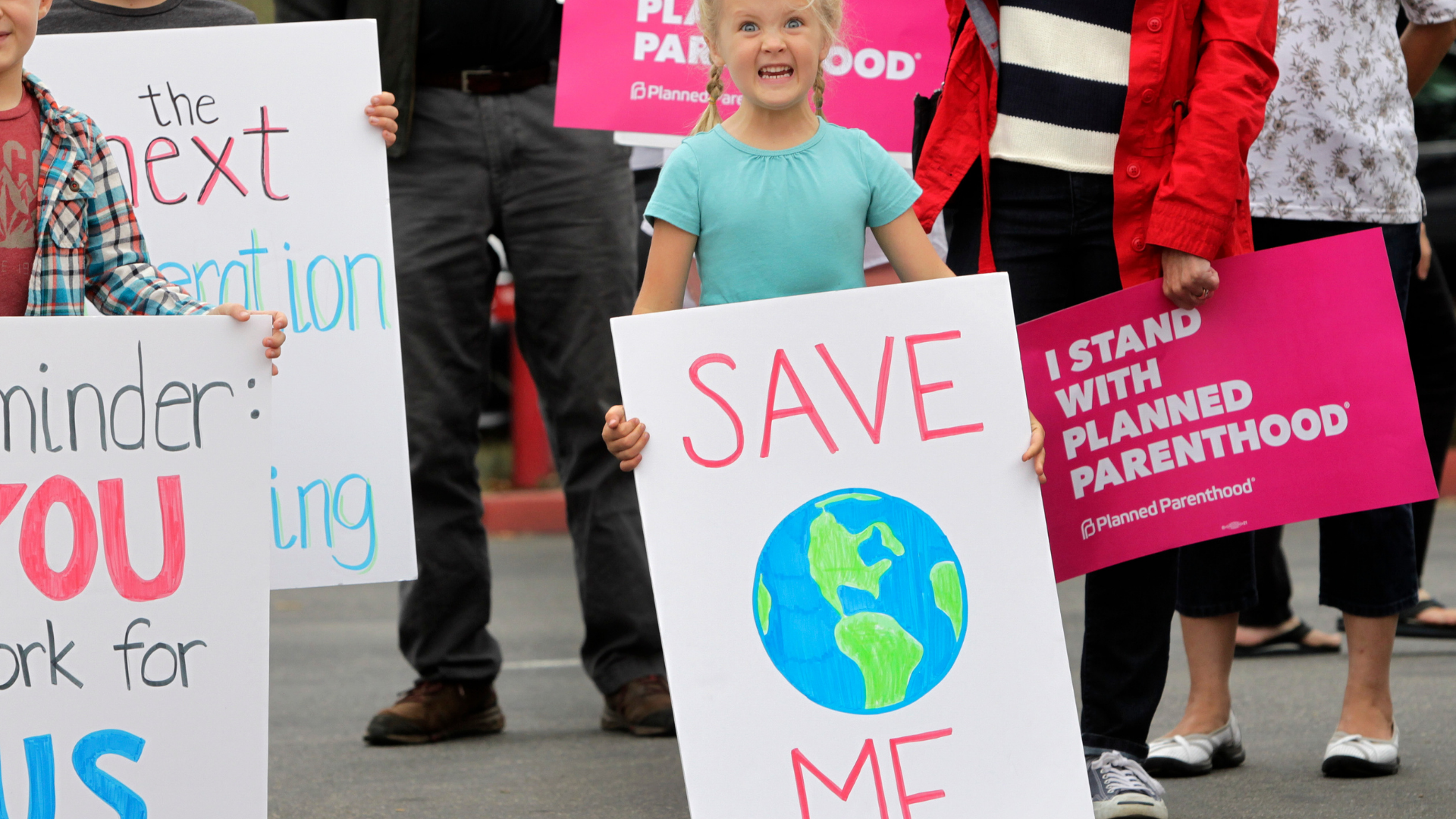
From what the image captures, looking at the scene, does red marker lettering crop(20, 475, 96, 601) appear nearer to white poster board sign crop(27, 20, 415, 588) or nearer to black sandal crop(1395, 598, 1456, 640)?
white poster board sign crop(27, 20, 415, 588)

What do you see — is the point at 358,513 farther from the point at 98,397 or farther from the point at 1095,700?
the point at 1095,700

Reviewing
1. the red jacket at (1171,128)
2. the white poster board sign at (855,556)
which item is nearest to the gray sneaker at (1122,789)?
the white poster board sign at (855,556)

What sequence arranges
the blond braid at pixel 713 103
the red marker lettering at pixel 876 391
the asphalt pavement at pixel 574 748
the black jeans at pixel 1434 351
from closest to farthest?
1. the red marker lettering at pixel 876 391
2. the blond braid at pixel 713 103
3. the asphalt pavement at pixel 574 748
4. the black jeans at pixel 1434 351

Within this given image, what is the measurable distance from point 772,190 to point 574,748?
1680 mm

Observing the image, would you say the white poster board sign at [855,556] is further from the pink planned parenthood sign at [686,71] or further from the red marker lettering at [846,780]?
the pink planned parenthood sign at [686,71]

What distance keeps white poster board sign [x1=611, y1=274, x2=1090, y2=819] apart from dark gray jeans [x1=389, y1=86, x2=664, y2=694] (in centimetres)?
153

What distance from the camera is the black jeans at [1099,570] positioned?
304cm

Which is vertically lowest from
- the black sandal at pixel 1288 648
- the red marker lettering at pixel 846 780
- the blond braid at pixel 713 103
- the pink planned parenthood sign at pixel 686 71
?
the black sandal at pixel 1288 648

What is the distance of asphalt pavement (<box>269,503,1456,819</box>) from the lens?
327 cm

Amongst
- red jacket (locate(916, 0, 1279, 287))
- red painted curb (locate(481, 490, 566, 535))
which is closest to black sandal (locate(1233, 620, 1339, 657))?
red jacket (locate(916, 0, 1279, 287))

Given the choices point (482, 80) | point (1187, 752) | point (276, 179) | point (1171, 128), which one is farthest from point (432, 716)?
point (1171, 128)

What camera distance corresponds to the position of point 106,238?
8.96 feet

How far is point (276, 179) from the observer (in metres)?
3.44

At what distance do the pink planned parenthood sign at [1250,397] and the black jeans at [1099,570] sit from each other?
101mm
